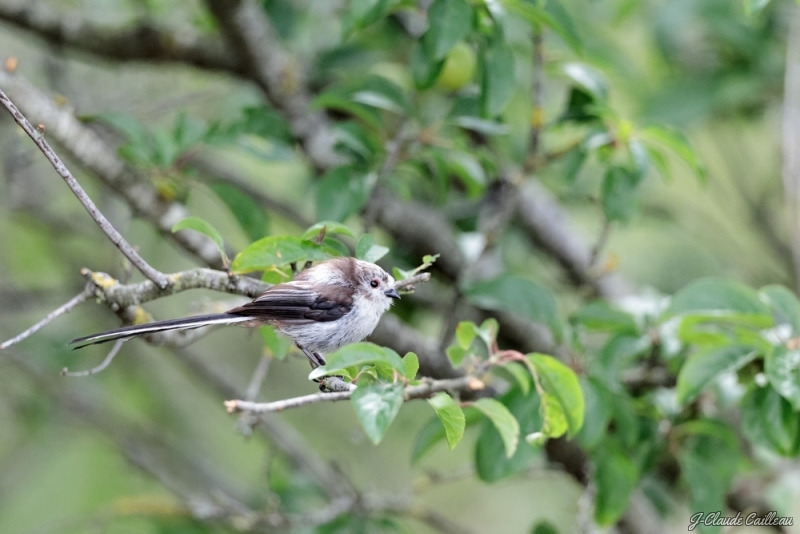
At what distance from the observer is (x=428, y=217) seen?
174 inches

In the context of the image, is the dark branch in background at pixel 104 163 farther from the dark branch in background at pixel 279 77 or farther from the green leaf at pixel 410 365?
the green leaf at pixel 410 365

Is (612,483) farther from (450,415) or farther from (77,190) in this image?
(77,190)

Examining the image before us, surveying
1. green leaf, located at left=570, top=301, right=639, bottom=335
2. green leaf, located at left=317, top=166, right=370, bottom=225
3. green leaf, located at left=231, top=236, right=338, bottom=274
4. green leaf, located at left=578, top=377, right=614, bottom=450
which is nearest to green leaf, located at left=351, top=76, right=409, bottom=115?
green leaf, located at left=317, top=166, right=370, bottom=225

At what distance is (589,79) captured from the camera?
339 centimetres

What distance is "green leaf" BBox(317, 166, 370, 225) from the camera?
317cm

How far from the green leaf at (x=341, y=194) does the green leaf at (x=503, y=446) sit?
38.3 inches

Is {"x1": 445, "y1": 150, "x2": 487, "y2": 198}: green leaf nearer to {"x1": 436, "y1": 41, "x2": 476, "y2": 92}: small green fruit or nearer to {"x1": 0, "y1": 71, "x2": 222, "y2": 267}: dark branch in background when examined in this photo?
{"x1": 436, "y1": 41, "x2": 476, "y2": 92}: small green fruit

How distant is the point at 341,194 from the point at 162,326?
121 centimetres

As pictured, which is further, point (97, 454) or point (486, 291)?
point (97, 454)

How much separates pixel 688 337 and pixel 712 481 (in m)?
0.78

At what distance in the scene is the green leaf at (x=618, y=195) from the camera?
3.34 m

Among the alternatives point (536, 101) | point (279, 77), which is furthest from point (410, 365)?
point (279, 77)

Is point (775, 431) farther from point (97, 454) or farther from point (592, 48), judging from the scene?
point (97, 454)

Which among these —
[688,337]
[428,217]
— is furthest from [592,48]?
[688,337]
